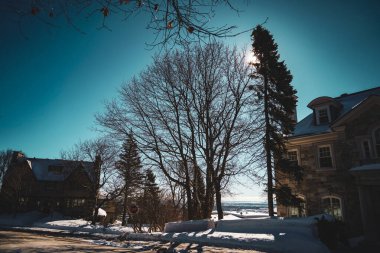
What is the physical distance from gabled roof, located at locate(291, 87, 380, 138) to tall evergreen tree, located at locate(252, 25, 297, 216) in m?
1.70

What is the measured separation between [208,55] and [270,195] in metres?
11.6

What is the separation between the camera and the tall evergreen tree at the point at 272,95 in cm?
1870

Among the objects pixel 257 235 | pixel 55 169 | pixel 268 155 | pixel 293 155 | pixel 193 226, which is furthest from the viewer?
pixel 55 169

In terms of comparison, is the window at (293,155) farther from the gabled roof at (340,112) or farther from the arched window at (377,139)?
the arched window at (377,139)

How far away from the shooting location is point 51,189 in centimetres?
4181

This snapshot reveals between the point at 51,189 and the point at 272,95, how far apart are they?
136 ft

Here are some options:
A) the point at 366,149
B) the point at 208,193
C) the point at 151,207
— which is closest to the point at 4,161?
the point at 151,207

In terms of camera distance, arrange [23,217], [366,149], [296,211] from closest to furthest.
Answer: [366,149], [296,211], [23,217]

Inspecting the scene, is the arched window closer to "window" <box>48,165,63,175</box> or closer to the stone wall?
the stone wall

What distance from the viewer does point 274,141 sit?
1947 centimetres

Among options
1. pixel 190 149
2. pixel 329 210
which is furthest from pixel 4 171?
pixel 329 210

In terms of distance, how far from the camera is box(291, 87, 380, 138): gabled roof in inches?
779

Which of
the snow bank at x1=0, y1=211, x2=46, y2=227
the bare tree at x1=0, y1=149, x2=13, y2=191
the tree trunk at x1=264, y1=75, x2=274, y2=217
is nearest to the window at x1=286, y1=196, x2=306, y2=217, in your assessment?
the tree trunk at x1=264, y1=75, x2=274, y2=217

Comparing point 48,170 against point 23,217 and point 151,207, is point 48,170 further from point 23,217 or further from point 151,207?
point 151,207
